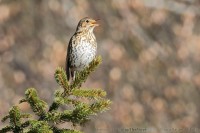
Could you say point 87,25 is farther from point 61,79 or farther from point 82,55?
point 61,79

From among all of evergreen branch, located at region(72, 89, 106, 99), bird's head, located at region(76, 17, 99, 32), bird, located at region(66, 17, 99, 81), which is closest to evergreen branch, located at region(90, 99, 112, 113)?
evergreen branch, located at region(72, 89, 106, 99)

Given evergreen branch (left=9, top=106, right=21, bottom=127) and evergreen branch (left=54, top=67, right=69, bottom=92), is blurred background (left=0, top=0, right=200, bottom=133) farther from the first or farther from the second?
evergreen branch (left=9, top=106, right=21, bottom=127)

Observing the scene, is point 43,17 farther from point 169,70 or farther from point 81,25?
point 81,25

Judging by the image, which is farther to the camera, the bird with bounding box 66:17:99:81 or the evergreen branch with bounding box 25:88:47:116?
the bird with bounding box 66:17:99:81

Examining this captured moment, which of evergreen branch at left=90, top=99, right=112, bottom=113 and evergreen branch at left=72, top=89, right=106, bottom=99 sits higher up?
evergreen branch at left=72, top=89, right=106, bottom=99

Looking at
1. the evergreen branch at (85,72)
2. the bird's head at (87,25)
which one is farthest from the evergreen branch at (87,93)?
the bird's head at (87,25)

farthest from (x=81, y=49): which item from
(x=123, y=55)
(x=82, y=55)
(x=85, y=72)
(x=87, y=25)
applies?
(x=123, y=55)

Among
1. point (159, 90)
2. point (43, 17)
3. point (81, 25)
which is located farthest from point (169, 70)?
point (81, 25)
